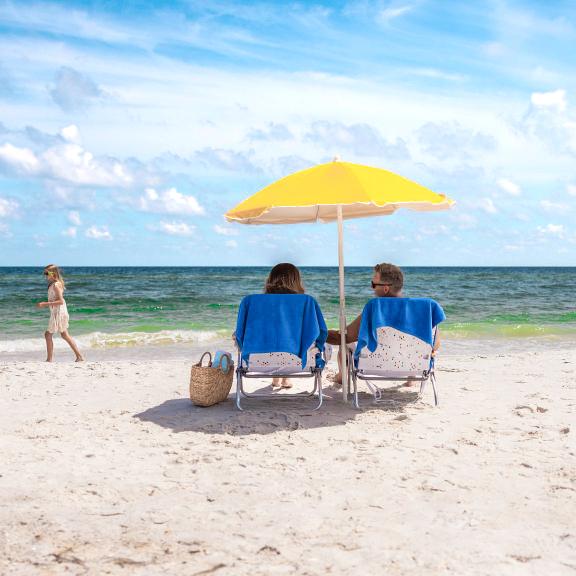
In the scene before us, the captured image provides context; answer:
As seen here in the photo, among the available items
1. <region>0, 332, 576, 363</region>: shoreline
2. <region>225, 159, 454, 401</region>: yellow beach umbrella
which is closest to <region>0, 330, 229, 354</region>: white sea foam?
<region>0, 332, 576, 363</region>: shoreline

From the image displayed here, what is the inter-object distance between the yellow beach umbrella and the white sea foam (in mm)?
7516

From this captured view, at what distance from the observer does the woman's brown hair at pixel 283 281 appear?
559 centimetres

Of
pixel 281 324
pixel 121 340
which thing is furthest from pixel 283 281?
pixel 121 340

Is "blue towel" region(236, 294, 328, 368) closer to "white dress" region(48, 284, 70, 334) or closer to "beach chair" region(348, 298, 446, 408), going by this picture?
"beach chair" region(348, 298, 446, 408)

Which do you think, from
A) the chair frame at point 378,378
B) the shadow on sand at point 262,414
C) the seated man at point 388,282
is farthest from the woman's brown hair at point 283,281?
the shadow on sand at point 262,414

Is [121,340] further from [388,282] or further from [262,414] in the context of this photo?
[388,282]

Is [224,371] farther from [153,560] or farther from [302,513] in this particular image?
[153,560]

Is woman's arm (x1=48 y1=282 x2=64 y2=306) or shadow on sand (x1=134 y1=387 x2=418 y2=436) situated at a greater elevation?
woman's arm (x1=48 y1=282 x2=64 y2=306)

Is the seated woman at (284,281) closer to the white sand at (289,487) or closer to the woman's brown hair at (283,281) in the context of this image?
the woman's brown hair at (283,281)

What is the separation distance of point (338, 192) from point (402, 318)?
1.18 metres

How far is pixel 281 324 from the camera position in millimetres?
5398

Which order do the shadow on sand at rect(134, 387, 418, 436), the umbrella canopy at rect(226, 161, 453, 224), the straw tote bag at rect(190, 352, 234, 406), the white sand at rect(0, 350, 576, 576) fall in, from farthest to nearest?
the straw tote bag at rect(190, 352, 234, 406) → the shadow on sand at rect(134, 387, 418, 436) → the umbrella canopy at rect(226, 161, 453, 224) → the white sand at rect(0, 350, 576, 576)

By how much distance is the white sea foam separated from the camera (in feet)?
39.6

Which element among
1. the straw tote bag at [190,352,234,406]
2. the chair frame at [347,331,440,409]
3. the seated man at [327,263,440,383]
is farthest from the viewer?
the straw tote bag at [190,352,234,406]
